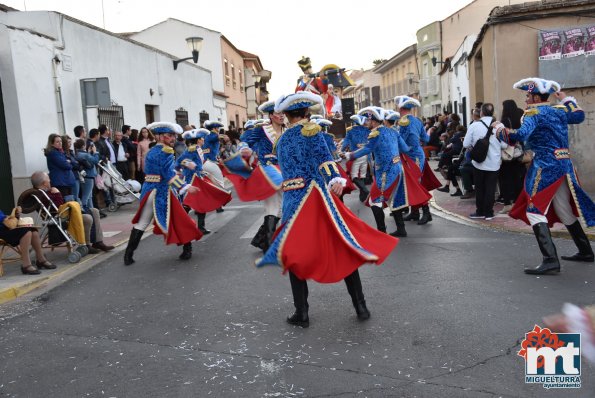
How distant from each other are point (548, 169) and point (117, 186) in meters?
9.53

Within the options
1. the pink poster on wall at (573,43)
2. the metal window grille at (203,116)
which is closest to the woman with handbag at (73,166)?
the pink poster on wall at (573,43)

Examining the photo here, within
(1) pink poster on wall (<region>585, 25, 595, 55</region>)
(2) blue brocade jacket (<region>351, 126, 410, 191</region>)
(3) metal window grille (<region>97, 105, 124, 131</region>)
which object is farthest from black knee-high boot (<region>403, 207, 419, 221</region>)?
(3) metal window grille (<region>97, 105, 124, 131</region>)

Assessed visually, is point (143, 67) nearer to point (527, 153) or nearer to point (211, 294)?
point (527, 153)

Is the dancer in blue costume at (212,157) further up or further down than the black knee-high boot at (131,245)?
further up

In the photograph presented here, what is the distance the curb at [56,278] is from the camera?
6578 mm

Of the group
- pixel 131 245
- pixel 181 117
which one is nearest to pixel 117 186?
pixel 131 245

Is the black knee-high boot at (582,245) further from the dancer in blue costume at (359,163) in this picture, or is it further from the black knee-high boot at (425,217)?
the dancer in blue costume at (359,163)

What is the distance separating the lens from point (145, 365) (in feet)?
14.0

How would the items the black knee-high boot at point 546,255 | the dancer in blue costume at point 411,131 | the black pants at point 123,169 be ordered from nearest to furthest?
the black knee-high boot at point 546,255 < the dancer in blue costume at point 411,131 < the black pants at point 123,169

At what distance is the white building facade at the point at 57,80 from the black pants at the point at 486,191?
764 centimetres

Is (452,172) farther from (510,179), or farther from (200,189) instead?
(200,189)

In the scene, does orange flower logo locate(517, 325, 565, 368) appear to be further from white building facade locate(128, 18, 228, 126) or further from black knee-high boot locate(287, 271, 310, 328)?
white building facade locate(128, 18, 228, 126)

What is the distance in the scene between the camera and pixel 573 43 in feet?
38.8

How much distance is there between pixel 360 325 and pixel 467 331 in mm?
823
